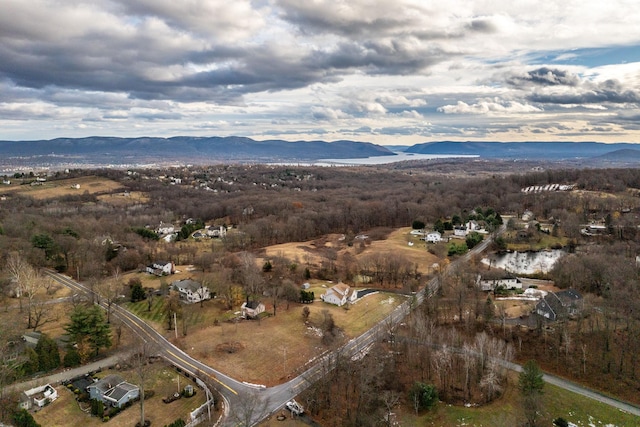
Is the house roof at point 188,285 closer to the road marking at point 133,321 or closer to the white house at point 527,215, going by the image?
the road marking at point 133,321

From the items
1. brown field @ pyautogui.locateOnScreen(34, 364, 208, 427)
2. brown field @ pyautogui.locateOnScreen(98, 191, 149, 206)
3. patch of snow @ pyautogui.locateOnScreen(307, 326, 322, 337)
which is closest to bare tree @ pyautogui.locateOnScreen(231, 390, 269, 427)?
brown field @ pyautogui.locateOnScreen(34, 364, 208, 427)

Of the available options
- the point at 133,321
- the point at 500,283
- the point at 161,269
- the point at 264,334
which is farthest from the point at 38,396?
the point at 500,283

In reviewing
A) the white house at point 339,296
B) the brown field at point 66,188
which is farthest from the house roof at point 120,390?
the brown field at point 66,188

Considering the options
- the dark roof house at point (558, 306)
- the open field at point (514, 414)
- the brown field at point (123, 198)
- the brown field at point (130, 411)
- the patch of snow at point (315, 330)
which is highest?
the brown field at point (123, 198)

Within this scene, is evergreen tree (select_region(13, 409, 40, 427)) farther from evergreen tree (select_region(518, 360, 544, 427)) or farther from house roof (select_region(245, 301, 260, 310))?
evergreen tree (select_region(518, 360, 544, 427))

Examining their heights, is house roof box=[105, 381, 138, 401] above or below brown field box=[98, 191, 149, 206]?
below

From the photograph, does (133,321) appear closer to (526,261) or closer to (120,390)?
(120,390)

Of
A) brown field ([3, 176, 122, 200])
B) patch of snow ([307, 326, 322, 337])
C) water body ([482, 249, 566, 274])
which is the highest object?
brown field ([3, 176, 122, 200])
